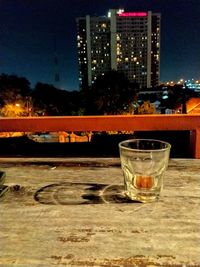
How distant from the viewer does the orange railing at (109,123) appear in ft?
6.54

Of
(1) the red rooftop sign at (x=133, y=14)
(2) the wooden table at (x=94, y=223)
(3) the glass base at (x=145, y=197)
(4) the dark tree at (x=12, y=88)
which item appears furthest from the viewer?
(1) the red rooftop sign at (x=133, y=14)

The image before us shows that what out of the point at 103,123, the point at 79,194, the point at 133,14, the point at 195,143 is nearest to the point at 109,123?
the point at 103,123

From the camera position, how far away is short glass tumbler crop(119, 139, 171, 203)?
107 cm

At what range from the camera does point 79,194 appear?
1.14 metres

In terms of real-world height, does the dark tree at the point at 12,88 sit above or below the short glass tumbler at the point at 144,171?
above

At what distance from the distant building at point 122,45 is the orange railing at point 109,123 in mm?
72371

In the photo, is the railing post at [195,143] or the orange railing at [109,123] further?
the orange railing at [109,123]

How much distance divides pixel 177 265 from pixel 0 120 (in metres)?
1.72

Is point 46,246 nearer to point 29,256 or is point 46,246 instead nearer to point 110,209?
point 29,256

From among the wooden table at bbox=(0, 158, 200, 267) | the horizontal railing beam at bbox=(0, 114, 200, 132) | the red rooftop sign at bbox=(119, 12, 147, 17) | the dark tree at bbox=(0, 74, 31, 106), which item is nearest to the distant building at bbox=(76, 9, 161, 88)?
the red rooftop sign at bbox=(119, 12, 147, 17)

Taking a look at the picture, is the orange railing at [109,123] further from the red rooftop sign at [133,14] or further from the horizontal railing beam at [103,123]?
the red rooftop sign at [133,14]

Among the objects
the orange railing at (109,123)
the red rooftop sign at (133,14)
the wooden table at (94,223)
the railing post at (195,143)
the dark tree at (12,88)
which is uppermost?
the red rooftop sign at (133,14)

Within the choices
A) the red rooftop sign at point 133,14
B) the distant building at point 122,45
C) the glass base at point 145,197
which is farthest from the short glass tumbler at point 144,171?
the red rooftop sign at point 133,14

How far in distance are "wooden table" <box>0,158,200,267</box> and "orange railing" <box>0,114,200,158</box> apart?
0.65m
